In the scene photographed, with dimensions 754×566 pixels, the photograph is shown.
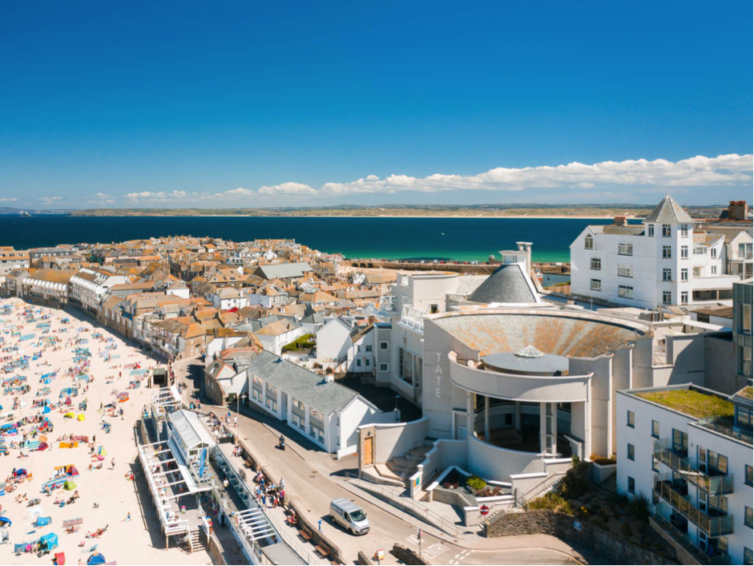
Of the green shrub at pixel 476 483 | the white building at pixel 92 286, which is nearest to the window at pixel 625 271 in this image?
the green shrub at pixel 476 483

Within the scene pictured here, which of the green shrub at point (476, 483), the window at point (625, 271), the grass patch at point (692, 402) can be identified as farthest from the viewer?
the window at point (625, 271)

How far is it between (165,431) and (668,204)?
134 ft

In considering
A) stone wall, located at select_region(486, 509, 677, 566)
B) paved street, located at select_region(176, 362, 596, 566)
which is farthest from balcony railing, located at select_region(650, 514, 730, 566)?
paved street, located at select_region(176, 362, 596, 566)

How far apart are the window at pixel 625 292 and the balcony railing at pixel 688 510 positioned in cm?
2543

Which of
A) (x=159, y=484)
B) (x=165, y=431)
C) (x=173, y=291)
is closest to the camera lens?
(x=159, y=484)

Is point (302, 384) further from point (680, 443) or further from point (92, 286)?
point (92, 286)

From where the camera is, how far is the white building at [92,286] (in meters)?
93.1

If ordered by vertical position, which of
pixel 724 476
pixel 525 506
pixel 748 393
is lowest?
pixel 525 506

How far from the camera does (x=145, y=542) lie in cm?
2991

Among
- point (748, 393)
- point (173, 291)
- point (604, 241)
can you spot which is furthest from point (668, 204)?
point (173, 291)

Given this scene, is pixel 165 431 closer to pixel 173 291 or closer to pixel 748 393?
pixel 748 393

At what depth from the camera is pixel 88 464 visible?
127 ft

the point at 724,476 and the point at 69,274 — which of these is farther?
the point at 69,274

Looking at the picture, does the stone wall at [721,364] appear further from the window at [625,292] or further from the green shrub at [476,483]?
the window at [625,292]
